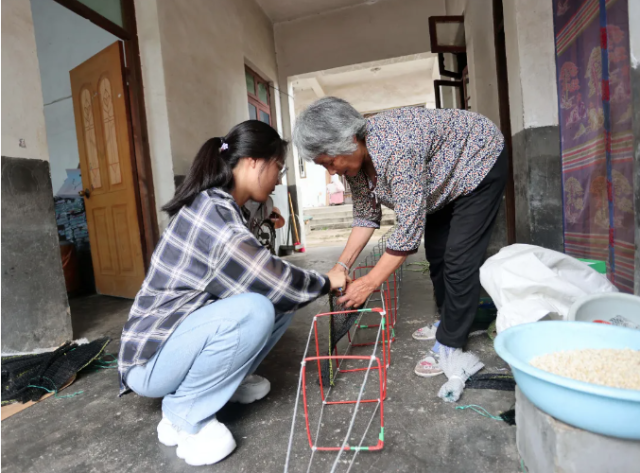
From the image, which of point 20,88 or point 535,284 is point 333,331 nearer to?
point 535,284

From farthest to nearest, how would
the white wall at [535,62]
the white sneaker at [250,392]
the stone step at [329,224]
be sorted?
the stone step at [329,224], the white wall at [535,62], the white sneaker at [250,392]

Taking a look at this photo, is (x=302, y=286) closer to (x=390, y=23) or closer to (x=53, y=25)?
(x=53, y=25)

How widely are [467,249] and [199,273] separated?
1.01 m

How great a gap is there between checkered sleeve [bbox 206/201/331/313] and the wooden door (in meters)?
2.54

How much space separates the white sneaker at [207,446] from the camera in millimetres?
1096

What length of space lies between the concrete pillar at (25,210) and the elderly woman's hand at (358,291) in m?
1.77

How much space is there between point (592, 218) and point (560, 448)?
1767 mm

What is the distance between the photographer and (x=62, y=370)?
175 cm

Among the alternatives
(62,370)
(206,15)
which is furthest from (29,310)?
(206,15)

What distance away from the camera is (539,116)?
2557 mm

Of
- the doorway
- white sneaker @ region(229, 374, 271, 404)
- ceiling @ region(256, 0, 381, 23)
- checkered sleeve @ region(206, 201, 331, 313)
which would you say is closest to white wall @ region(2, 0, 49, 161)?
the doorway

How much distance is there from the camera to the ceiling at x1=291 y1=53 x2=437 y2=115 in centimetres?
945

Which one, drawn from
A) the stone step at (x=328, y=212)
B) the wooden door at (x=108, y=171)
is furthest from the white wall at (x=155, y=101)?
the stone step at (x=328, y=212)

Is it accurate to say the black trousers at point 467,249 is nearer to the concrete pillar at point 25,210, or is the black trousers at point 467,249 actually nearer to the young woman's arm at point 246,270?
the young woman's arm at point 246,270
